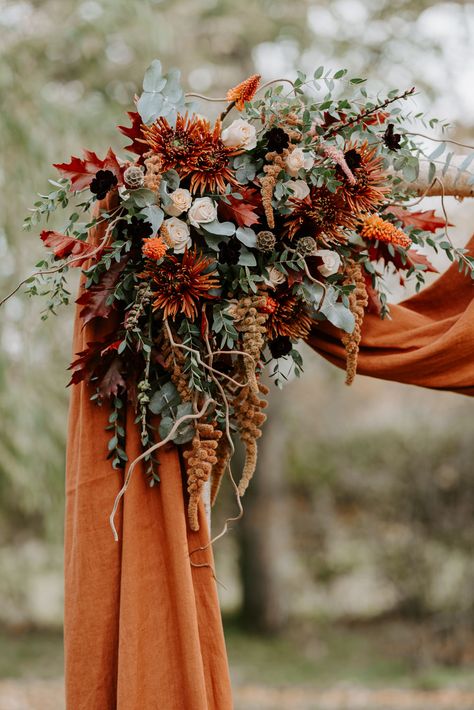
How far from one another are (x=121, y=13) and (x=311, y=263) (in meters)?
3.40

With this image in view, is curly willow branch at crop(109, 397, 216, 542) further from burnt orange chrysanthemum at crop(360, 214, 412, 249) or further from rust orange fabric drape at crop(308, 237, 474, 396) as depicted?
burnt orange chrysanthemum at crop(360, 214, 412, 249)

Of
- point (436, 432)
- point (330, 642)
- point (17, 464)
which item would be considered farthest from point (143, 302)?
point (330, 642)

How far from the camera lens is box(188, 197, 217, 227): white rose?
5.43 feet

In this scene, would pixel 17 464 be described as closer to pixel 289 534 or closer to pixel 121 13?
pixel 121 13

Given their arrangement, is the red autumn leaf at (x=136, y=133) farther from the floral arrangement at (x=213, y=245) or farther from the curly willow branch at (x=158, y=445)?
the curly willow branch at (x=158, y=445)

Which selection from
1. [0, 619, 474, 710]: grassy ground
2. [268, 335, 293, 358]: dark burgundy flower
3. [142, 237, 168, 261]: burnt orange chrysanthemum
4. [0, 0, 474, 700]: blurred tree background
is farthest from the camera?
[0, 619, 474, 710]: grassy ground

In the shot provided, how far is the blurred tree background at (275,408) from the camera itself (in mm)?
4527

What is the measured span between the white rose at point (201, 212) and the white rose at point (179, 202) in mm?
15

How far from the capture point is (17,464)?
4652 millimetres

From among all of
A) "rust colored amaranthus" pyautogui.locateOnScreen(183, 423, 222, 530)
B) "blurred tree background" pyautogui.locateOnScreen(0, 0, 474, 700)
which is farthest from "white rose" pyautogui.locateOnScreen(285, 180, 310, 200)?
"blurred tree background" pyautogui.locateOnScreen(0, 0, 474, 700)

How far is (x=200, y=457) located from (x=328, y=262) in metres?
0.51

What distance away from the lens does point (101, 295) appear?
1.71m

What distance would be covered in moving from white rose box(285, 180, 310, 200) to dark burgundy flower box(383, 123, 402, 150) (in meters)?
0.21

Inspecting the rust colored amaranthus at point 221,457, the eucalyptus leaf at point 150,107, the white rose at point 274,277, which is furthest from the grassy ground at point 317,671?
the eucalyptus leaf at point 150,107
